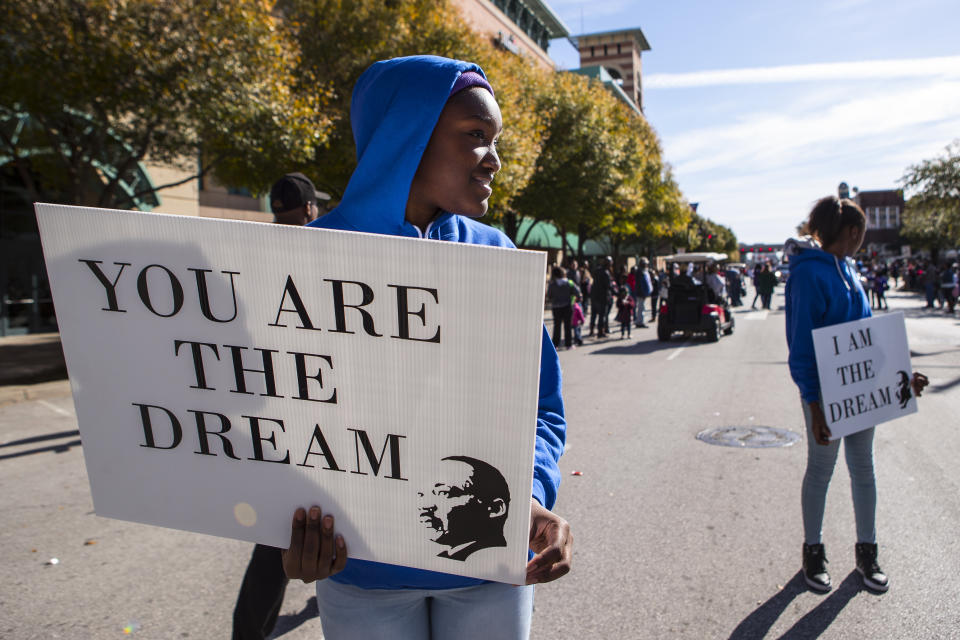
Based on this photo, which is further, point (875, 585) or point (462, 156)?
point (875, 585)

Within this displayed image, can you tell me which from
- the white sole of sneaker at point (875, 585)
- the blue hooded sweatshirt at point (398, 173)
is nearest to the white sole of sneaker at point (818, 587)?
the white sole of sneaker at point (875, 585)

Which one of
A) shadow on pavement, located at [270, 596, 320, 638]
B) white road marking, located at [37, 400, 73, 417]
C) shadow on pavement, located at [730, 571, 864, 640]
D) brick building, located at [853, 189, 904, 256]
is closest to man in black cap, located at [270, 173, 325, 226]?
shadow on pavement, located at [270, 596, 320, 638]

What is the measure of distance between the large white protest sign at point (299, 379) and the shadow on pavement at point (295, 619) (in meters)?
2.17

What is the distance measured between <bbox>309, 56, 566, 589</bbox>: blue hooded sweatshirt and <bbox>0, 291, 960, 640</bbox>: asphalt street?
1.98 m

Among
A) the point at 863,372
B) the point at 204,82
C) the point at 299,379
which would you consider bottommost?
the point at 863,372

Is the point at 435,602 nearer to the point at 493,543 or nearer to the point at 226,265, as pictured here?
the point at 493,543

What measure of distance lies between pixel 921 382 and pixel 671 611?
5.56 ft

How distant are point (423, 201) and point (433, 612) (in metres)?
0.84

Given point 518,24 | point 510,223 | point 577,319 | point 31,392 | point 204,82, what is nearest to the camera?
point 31,392

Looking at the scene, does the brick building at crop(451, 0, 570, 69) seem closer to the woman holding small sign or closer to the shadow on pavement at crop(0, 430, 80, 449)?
the shadow on pavement at crop(0, 430, 80, 449)

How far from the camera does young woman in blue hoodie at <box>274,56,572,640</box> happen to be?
132 cm

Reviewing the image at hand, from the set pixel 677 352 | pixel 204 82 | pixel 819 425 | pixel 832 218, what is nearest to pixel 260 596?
pixel 819 425

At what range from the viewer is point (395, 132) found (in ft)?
4.35

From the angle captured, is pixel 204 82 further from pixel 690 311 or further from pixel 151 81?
pixel 690 311
